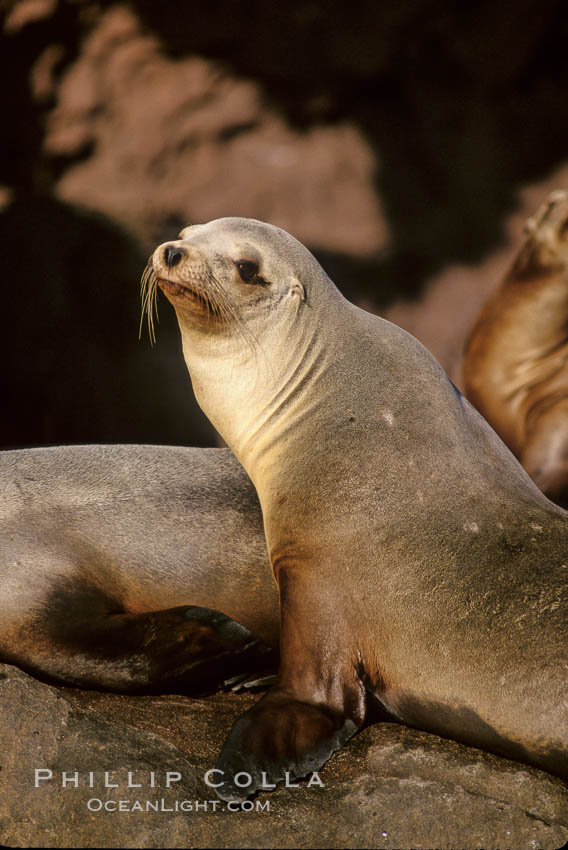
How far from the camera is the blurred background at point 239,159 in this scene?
5.02m

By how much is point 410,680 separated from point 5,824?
0.95m

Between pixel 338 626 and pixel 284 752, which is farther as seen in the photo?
pixel 338 626

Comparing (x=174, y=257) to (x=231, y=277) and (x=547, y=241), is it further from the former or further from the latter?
(x=547, y=241)

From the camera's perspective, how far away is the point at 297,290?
2.54 metres

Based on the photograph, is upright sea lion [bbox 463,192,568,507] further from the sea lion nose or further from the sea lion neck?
the sea lion nose

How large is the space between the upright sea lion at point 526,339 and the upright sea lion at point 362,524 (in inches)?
A: 70.0

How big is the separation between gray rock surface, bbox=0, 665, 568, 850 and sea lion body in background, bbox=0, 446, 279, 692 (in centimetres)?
22

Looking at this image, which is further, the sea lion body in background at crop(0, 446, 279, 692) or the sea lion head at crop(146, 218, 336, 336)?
the sea lion head at crop(146, 218, 336, 336)

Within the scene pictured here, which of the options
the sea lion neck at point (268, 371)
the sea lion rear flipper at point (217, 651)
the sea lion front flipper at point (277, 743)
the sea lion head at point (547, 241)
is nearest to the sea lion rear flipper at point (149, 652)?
the sea lion rear flipper at point (217, 651)

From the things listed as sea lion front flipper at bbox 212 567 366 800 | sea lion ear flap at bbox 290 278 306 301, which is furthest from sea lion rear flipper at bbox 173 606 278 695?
sea lion ear flap at bbox 290 278 306 301

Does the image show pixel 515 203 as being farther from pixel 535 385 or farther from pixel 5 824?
pixel 5 824

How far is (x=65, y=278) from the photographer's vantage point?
17.3 feet

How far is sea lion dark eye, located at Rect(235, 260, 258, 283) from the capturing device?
2512 millimetres

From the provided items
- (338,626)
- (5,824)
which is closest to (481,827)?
(338,626)
